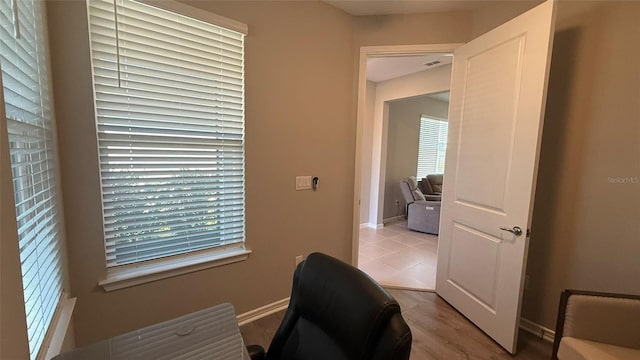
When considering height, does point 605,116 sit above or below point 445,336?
above

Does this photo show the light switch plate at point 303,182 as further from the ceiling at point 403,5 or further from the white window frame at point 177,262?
the ceiling at point 403,5

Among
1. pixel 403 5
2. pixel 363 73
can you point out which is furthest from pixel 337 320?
pixel 403 5

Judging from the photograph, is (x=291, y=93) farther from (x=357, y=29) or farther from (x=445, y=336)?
(x=445, y=336)

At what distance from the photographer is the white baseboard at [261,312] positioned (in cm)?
205

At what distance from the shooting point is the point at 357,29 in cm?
240

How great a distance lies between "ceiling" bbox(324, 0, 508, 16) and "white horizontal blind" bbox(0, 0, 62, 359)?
1875 millimetres

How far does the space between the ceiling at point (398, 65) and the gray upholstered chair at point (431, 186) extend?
2.27m

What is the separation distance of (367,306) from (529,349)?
1.90 meters

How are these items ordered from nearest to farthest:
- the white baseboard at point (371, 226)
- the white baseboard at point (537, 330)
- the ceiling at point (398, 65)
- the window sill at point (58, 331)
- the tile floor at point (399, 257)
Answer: the window sill at point (58, 331) < the white baseboard at point (537, 330) < the tile floor at point (399, 257) < the ceiling at point (398, 65) < the white baseboard at point (371, 226)

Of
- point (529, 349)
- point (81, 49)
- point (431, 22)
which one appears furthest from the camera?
point (431, 22)

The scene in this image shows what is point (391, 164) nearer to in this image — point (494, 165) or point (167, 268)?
point (494, 165)

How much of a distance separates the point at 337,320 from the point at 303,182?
1.43 meters

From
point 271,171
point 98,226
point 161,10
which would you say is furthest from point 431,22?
point 98,226

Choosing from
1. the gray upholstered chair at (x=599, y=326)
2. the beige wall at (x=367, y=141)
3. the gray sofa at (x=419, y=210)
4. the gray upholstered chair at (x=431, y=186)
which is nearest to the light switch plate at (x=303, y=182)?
the gray upholstered chair at (x=599, y=326)
